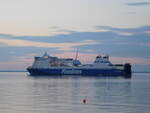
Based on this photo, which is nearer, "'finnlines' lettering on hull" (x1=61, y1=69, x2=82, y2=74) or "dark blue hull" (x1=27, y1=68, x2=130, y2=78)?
"dark blue hull" (x1=27, y1=68, x2=130, y2=78)

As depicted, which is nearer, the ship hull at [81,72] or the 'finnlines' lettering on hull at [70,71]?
the ship hull at [81,72]

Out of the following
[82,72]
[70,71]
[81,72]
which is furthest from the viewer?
[70,71]

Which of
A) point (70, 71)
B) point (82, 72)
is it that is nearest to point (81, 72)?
point (82, 72)

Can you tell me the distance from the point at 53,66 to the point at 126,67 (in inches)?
883

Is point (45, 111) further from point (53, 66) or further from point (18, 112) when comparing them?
point (53, 66)

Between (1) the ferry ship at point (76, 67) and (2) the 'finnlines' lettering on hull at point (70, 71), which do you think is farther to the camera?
(2) the 'finnlines' lettering on hull at point (70, 71)

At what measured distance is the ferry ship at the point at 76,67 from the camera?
133m

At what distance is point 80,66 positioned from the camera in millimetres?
136750

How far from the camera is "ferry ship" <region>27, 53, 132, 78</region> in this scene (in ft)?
435

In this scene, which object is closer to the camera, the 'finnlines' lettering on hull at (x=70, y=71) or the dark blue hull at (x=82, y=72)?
the dark blue hull at (x=82, y=72)

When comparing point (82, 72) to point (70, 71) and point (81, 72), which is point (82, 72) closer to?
point (81, 72)

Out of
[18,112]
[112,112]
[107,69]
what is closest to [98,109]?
[112,112]

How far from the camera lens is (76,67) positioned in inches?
5364

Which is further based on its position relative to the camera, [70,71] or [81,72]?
[70,71]
